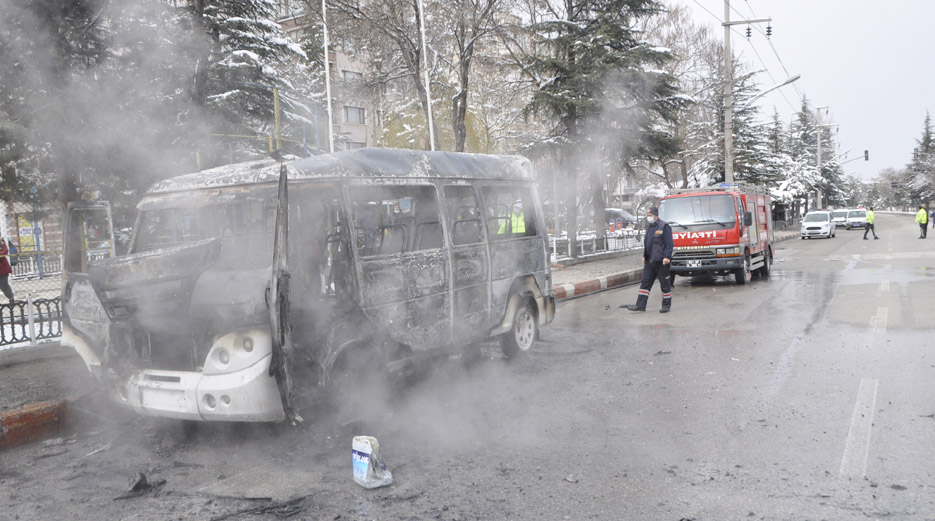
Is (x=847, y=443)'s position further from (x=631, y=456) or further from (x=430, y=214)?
(x=430, y=214)

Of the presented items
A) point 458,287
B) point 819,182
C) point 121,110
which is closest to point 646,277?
point 458,287

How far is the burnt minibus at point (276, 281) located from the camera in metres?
4.16

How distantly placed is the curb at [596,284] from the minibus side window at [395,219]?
6283mm

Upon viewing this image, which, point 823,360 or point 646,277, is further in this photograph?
point 646,277

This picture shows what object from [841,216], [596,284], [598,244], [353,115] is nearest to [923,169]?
[841,216]

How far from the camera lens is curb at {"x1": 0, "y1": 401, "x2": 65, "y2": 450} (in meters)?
4.93

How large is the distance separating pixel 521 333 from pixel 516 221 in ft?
3.96

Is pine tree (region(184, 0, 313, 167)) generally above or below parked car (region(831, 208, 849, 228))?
above

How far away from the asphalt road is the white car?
98.7ft

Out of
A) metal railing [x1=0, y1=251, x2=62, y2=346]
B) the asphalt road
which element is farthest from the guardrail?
the asphalt road

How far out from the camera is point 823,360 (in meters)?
6.38

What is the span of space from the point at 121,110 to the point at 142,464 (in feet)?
13.1

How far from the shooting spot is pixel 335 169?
479 cm

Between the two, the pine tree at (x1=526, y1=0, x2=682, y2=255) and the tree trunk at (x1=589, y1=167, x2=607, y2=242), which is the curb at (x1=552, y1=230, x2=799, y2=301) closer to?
the pine tree at (x1=526, y1=0, x2=682, y2=255)
